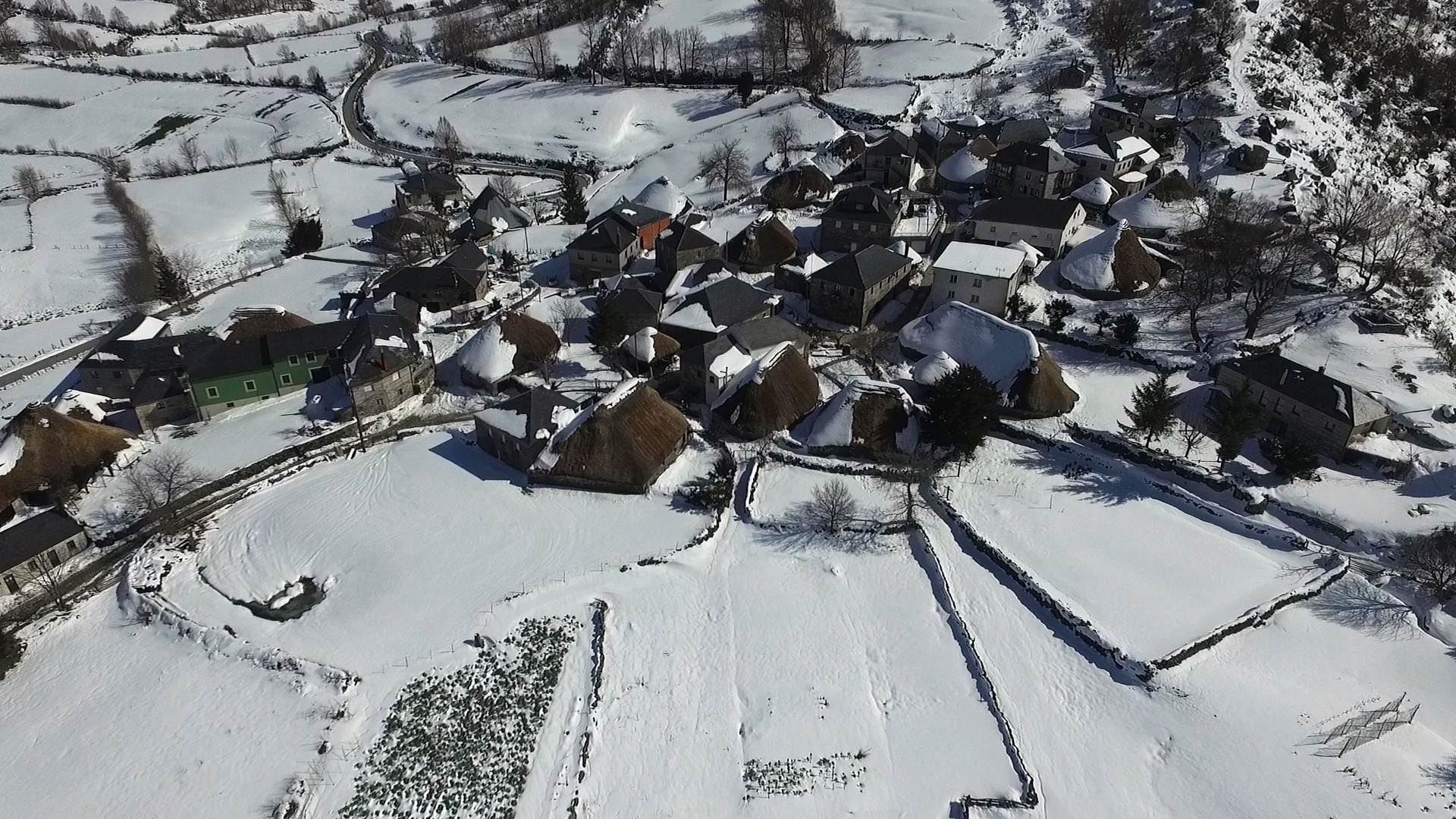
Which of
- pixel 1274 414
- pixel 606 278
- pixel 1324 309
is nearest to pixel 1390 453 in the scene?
pixel 1274 414

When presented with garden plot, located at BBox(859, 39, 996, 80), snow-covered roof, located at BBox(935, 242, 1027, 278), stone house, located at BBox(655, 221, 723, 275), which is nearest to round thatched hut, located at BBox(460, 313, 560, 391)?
stone house, located at BBox(655, 221, 723, 275)

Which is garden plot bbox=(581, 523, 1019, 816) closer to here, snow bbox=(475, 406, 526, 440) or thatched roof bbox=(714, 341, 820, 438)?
thatched roof bbox=(714, 341, 820, 438)

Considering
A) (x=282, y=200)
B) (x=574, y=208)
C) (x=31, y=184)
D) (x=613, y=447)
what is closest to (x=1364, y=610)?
(x=613, y=447)

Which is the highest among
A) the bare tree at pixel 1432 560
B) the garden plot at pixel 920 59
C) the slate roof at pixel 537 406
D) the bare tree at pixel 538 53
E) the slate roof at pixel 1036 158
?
the bare tree at pixel 538 53

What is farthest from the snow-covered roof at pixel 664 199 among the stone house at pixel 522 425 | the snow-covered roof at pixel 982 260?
the stone house at pixel 522 425

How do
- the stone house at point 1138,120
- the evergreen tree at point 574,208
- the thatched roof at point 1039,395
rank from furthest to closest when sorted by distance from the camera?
the evergreen tree at point 574,208 → the stone house at point 1138,120 → the thatched roof at point 1039,395

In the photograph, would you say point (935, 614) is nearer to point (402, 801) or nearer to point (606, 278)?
point (402, 801)

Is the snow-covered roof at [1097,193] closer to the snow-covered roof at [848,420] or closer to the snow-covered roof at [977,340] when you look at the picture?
the snow-covered roof at [977,340]
